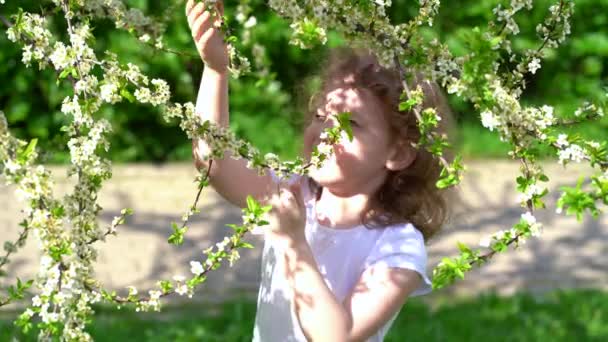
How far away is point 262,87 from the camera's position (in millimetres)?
6996

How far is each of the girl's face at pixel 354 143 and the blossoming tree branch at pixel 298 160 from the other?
424 mm

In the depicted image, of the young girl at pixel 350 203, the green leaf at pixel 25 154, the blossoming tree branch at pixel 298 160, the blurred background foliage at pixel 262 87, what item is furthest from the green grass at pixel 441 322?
the green leaf at pixel 25 154

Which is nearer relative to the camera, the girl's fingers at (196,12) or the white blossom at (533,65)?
the white blossom at (533,65)

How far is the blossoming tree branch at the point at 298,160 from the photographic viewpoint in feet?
5.67

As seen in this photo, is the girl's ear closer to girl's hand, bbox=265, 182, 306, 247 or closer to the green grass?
girl's hand, bbox=265, 182, 306, 247

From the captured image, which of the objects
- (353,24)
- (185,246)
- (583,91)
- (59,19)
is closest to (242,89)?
(59,19)

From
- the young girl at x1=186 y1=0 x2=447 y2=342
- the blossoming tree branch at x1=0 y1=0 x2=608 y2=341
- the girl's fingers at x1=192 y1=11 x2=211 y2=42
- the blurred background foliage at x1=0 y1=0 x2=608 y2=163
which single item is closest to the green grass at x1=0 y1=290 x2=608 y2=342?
the blurred background foliage at x1=0 y1=0 x2=608 y2=163

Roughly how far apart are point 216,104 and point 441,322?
237cm

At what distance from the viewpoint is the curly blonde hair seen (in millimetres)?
2545

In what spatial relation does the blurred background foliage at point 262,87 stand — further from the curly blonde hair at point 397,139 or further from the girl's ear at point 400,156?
the girl's ear at point 400,156

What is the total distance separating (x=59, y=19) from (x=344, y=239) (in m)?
4.32

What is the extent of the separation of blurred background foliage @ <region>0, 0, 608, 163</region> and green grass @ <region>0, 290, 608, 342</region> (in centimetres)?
165

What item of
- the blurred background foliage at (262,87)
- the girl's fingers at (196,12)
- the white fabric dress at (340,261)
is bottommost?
the white fabric dress at (340,261)

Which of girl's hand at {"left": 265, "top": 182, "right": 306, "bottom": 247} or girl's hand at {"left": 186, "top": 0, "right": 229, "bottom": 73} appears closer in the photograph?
girl's hand at {"left": 265, "top": 182, "right": 306, "bottom": 247}
